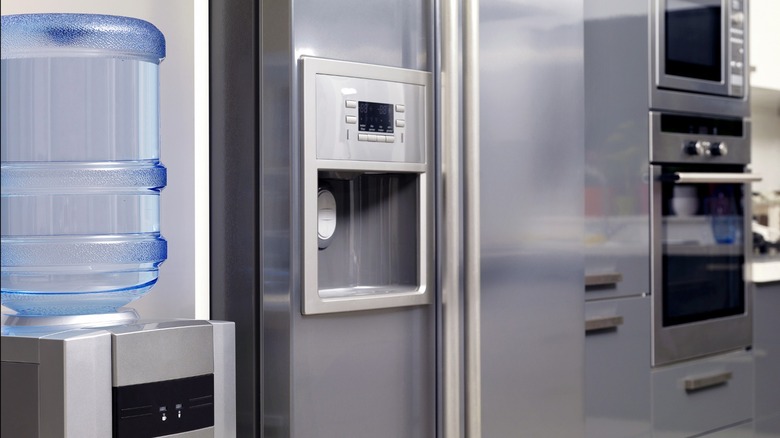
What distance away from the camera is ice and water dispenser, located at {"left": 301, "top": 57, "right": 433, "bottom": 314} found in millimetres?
1560

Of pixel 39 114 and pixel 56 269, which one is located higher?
pixel 39 114

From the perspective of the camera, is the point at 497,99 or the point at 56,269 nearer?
the point at 56,269

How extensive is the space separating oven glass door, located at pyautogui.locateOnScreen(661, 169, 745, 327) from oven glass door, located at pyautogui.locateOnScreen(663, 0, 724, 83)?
0.30 metres

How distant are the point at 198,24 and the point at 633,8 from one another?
1225mm

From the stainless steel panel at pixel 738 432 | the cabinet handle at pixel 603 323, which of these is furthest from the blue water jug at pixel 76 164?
the stainless steel panel at pixel 738 432

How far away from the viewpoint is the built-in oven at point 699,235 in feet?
8.20

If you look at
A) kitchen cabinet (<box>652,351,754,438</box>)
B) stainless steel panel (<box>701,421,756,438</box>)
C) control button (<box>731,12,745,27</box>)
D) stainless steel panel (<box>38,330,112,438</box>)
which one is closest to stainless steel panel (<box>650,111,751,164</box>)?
control button (<box>731,12,745,27</box>)

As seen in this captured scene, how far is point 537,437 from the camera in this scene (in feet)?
6.24

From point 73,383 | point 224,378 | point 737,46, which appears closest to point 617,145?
point 737,46

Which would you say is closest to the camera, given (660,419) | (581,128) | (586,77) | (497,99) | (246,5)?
(246,5)

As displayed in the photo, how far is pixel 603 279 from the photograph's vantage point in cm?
233

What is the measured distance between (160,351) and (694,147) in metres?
1.74

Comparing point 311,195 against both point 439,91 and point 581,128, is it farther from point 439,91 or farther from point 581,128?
point 581,128

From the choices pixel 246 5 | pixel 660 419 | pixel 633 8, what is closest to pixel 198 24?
pixel 246 5
